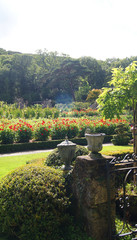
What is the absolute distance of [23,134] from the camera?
11.2 meters

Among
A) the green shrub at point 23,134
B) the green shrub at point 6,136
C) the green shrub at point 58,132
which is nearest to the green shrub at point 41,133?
the green shrub at point 23,134

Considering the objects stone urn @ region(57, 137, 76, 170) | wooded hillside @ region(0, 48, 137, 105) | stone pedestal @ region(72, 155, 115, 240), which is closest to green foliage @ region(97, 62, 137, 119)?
stone urn @ region(57, 137, 76, 170)

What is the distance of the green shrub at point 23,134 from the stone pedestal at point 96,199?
847cm

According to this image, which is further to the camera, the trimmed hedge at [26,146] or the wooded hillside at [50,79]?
the wooded hillside at [50,79]

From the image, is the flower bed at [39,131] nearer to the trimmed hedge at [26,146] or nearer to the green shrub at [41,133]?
the green shrub at [41,133]

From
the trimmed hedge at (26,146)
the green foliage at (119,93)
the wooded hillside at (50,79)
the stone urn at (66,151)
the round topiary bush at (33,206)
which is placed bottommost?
the trimmed hedge at (26,146)

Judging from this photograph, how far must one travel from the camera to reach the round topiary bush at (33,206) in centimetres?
288

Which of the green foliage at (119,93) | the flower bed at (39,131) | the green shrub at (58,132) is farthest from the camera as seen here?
the green shrub at (58,132)

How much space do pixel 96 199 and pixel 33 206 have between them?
0.88 m

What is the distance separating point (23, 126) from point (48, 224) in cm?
872

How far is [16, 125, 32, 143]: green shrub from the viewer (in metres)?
11.2

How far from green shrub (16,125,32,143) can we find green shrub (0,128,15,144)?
38 cm

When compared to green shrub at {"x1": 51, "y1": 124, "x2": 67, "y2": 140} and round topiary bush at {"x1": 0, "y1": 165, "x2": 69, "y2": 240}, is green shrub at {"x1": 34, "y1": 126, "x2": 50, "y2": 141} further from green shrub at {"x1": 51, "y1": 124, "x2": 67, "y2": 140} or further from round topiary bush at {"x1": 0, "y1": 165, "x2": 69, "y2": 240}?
round topiary bush at {"x1": 0, "y1": 165, "x2": 69, "y2": 240}

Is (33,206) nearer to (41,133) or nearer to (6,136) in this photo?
(6,136)
